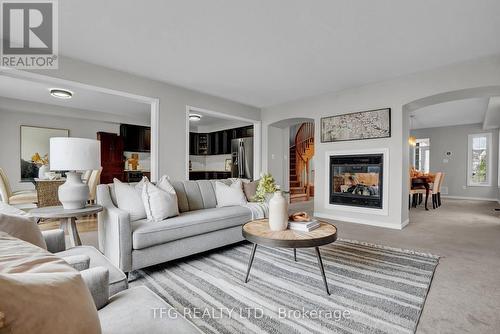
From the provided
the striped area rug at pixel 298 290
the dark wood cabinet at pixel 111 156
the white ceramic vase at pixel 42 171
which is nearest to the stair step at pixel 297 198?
the striped area rug at pixel 298 290

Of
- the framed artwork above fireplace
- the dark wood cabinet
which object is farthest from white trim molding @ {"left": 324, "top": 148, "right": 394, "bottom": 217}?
the dark wood cabinet

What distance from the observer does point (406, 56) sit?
330 centimetres

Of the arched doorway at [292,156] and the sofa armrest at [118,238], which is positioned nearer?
the sofa armrest at [118,238]

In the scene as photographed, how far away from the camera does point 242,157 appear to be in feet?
21.3

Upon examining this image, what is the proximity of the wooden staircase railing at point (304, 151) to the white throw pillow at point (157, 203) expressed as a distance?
5.94 metres

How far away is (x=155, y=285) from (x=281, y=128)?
5116 millimetres

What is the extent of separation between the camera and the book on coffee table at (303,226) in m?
2.09

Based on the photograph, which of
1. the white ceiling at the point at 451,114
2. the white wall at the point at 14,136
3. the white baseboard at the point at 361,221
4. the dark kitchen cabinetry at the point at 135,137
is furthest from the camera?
the dark kitchen cabinetry at the point at 135,137

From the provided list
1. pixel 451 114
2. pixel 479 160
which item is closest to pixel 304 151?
pixel 451 114

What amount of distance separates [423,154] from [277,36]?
844 centimetres

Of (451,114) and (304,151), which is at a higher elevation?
(451,114)

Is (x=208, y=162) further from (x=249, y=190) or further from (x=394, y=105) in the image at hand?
(x=394, y=105)

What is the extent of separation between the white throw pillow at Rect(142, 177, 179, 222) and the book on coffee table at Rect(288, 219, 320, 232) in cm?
126

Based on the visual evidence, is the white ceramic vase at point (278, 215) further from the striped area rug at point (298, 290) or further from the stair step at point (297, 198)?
the stair step at point (297, 198)
